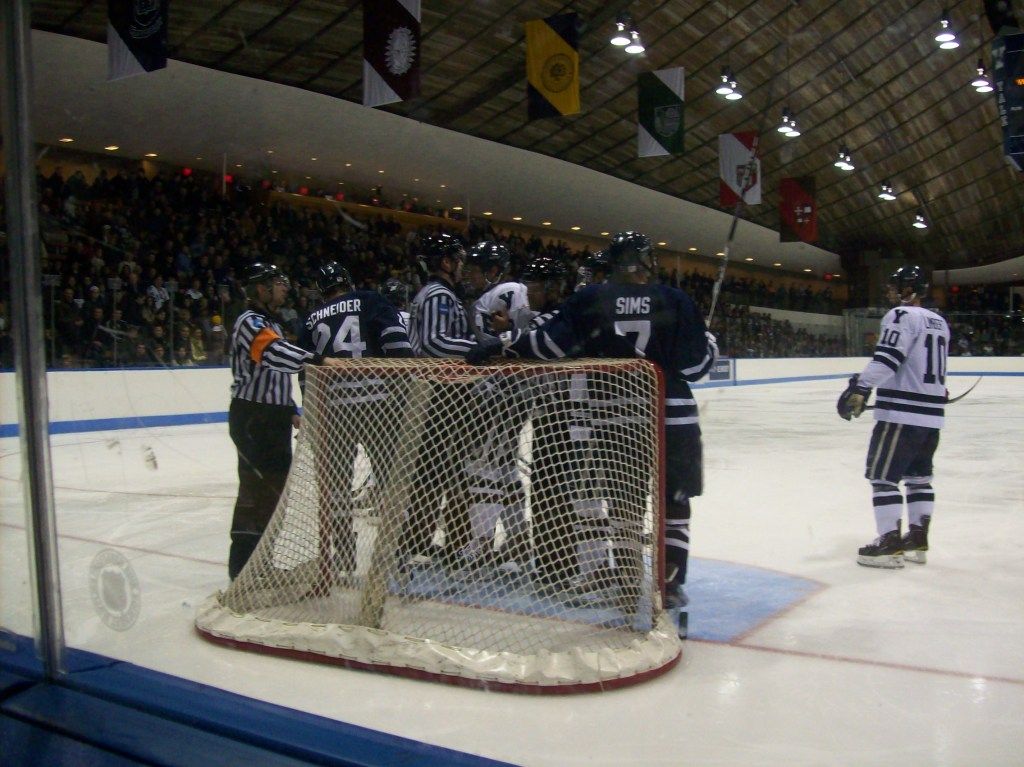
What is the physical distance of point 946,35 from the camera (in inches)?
111

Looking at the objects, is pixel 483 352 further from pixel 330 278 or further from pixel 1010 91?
pixel 1010 91

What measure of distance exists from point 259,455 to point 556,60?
2292mm

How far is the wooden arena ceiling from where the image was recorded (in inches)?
115

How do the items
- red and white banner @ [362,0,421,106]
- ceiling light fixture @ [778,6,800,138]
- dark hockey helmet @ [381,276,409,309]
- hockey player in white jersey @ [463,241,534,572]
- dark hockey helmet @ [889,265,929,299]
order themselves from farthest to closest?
red and white banner @ [362,0,421,106]
dark hockey helmet @ [381,276,409,309]
ceiling light fixture @ [778,6,800,138]
dark hockey helmet @ [889,265,929,299]
hockey player in white jersey @ [463,241,534,572]

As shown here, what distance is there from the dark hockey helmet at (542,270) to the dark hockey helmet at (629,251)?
947mm

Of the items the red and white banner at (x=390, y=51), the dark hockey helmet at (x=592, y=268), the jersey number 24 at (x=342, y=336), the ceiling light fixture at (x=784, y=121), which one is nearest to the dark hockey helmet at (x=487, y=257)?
the dark hockey helmet at (x=592, y=268)

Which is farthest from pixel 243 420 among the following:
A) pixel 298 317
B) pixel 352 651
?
pixel 352 651

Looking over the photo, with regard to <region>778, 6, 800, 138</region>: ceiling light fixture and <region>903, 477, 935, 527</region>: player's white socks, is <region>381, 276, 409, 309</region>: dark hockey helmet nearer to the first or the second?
<region>778, 6, 800, 138</region>: ceiling light fixture

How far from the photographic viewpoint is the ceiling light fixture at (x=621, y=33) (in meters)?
3.59

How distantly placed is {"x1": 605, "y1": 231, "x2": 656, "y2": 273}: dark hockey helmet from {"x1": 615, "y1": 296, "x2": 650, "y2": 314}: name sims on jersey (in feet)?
0.30

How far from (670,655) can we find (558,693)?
314 mm

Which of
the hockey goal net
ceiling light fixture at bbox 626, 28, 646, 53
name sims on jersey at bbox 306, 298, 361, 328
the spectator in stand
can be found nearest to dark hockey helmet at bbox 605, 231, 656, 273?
the hockey goal net

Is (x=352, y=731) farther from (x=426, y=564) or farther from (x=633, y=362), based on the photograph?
(x=633, y=362)

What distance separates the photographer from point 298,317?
120 inches
